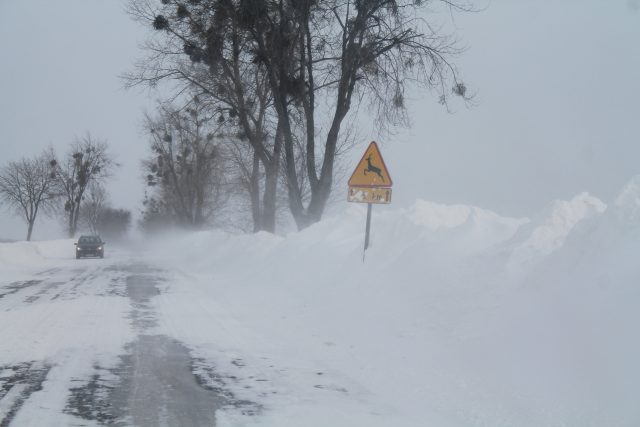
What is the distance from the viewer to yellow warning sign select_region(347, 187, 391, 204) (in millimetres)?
11945

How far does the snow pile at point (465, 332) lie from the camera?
5.58m

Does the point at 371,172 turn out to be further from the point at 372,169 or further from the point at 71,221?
the point at 71,221

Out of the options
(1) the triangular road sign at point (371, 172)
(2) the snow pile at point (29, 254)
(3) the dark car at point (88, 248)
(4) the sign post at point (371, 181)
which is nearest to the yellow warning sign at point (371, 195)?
(4) the sign post at point (371, 181)

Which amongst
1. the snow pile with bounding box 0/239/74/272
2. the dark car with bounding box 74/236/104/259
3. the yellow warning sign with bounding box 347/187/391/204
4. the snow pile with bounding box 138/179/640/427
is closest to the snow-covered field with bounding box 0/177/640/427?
the snow pile with bounding box 138/179/640/427

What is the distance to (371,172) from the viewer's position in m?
11.9

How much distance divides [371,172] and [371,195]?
43cm

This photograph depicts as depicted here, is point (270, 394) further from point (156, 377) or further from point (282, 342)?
point (282, 342)

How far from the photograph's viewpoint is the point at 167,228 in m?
88.8

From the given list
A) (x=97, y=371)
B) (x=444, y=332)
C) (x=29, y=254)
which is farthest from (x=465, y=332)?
(x=29, y=254)

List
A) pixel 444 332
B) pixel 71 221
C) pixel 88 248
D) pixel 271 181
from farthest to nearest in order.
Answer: pixel 71 221 → pixel 88 248 → pixel 271 181 → pixel 444 332

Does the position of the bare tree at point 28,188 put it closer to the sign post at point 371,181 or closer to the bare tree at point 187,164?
the bare tree at point 187,164

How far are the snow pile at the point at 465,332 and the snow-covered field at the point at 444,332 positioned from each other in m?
0.02

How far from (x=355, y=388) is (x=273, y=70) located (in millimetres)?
14107

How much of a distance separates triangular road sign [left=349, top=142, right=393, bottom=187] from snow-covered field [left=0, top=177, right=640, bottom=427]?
115 cm
